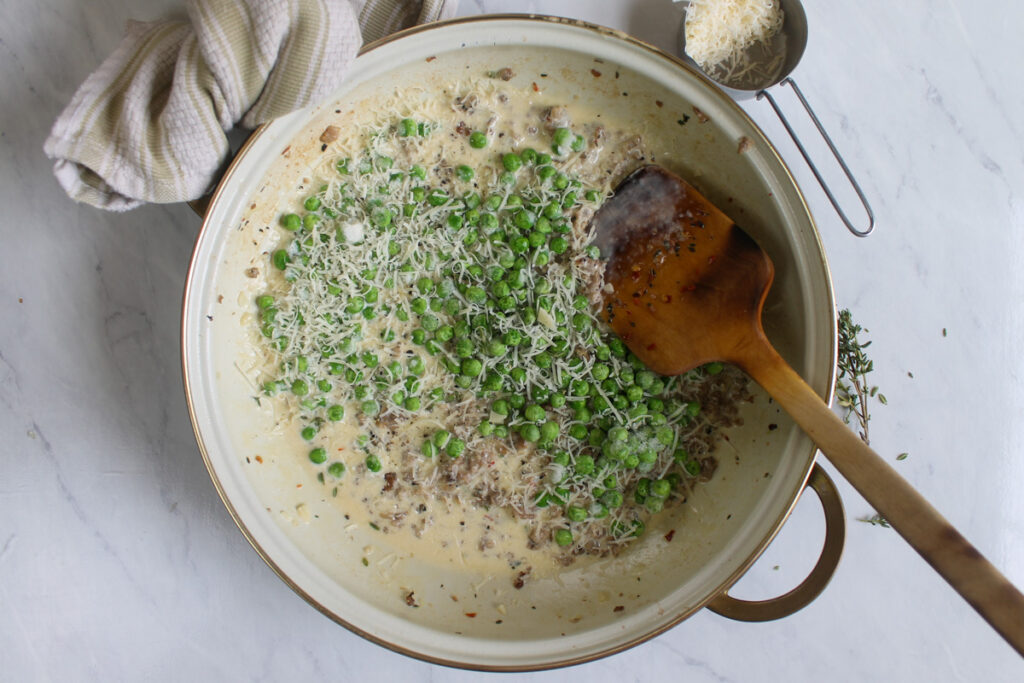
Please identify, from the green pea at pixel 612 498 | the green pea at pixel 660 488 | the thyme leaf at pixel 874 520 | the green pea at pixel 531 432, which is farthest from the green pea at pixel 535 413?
the thyme leaf at pixel 874 520

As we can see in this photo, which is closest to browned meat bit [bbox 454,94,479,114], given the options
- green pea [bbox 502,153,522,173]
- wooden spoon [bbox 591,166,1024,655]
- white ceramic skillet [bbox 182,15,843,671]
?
white ceramic skillet [bbox 182,15,843,671]

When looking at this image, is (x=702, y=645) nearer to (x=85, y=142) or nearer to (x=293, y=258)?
(x=293, y=258)

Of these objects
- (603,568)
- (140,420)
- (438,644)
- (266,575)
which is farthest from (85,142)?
(603,568)

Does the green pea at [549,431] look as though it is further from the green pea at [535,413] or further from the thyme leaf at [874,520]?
the thyme leaf at [874,520]

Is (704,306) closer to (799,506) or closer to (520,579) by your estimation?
(799,506)

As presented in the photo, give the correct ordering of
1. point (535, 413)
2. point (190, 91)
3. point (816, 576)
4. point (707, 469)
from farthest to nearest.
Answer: point (707, 469), point (535, 413), point (816, 576), point (190, 91)

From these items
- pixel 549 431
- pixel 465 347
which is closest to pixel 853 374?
pixel 549 431
